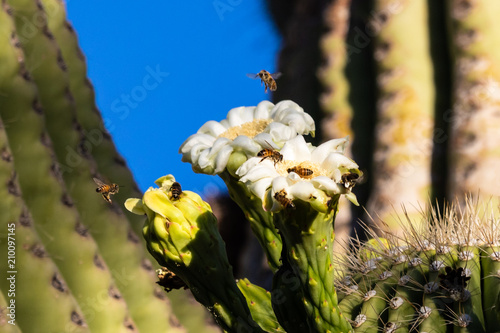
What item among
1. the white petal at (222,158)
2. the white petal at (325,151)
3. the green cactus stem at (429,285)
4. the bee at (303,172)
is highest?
the white petal at (222,158)

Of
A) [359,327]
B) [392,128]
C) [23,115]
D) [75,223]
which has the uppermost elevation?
[23,115]

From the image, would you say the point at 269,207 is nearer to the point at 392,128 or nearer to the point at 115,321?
the point at 115,321

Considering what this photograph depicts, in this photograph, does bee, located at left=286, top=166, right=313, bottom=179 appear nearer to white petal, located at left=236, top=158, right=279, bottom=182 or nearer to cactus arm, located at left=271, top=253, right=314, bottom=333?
white petal, located at left=236, top=158, right=279, bottom=182

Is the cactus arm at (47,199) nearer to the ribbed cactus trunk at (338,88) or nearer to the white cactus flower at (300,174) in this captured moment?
the white cactus flower at (300,174)

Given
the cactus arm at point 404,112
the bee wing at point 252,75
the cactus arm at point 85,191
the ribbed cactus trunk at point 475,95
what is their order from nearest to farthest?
the bee wing at point 252,75
the cactus arm at point 85,191
the ribbed cactus trunk at point 475,95
the cactus arm at point 404,112

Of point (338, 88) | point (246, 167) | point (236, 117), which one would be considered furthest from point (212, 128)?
point (338, 88)

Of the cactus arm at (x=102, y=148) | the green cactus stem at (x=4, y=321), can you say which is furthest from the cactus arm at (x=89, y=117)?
the green cactus stem at (x=4, y=321)

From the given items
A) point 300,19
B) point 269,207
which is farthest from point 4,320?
point 300,19

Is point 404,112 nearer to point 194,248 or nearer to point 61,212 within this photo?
point 61,212
